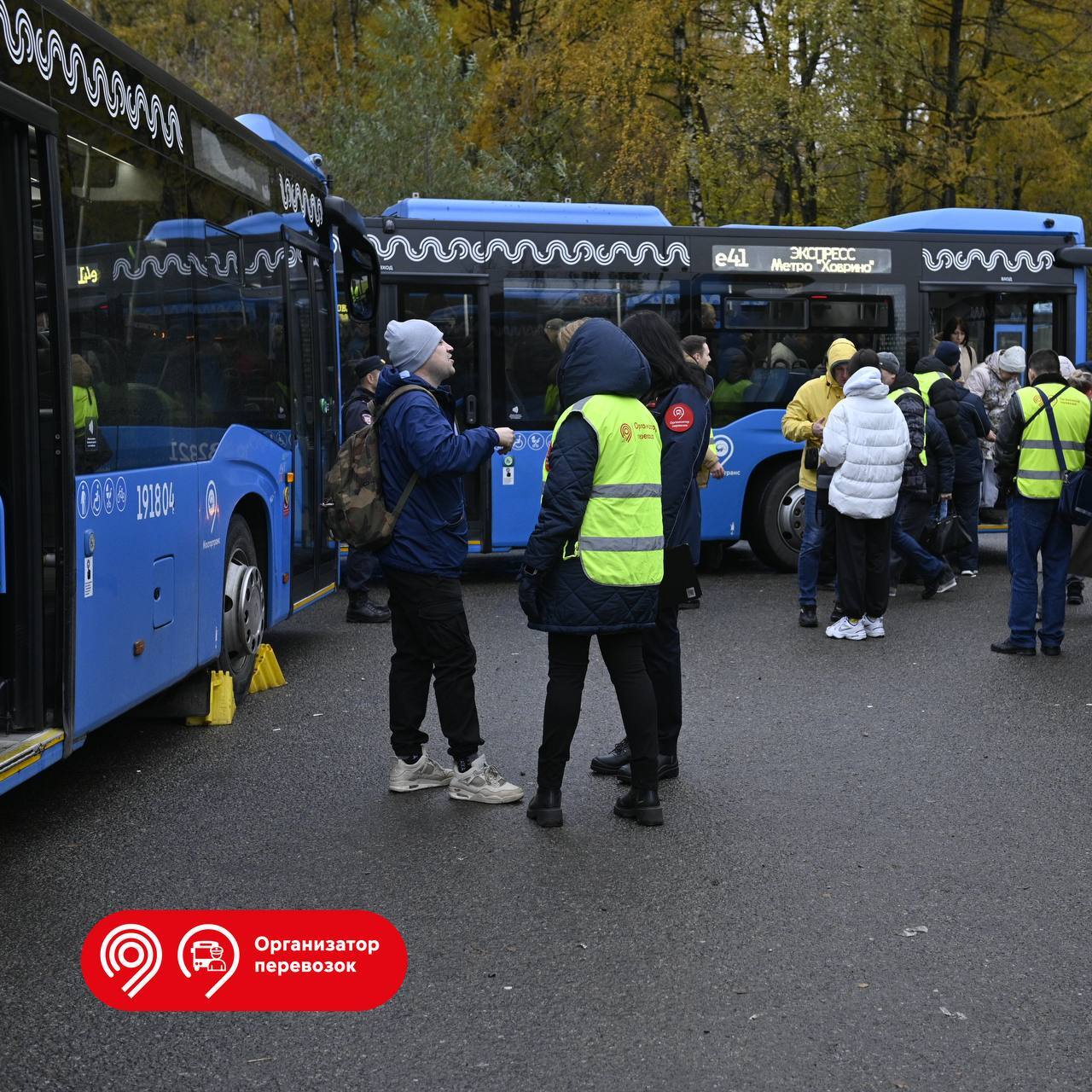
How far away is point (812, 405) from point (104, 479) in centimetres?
639

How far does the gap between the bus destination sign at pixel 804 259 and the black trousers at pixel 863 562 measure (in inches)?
173

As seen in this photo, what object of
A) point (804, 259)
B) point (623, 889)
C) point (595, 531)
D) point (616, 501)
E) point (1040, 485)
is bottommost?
point (623, 889)

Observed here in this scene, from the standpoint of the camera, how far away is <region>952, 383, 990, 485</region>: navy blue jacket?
40.4 feet

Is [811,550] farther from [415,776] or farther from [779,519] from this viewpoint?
[415,776]

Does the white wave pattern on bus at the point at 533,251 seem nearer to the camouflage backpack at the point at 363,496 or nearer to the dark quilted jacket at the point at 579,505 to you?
the camouflage backpack at the point at 363,496

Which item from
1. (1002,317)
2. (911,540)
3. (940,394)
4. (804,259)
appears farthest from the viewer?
(1002,317)

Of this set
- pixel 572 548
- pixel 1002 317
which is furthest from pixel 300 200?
pixel 1002 317

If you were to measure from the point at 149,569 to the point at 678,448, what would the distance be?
7.27 ft

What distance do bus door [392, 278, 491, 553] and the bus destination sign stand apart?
2221mm

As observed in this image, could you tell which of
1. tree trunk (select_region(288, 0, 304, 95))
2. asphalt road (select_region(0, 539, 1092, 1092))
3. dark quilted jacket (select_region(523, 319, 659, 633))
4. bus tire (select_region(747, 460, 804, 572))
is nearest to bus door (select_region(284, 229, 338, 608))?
asphalt road (select_region(0, 539, 1092, 1092))

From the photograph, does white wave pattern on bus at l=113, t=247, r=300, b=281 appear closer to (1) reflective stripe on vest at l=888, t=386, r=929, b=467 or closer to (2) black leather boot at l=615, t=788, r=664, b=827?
(2) black leather boot at l=615, t=788, r=664, b=827

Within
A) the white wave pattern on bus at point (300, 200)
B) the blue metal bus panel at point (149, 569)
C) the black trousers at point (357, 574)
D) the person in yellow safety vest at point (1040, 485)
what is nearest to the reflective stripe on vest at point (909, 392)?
the person in yellow safety vest at point (1040, 485)

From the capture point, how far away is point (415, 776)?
20.1 feet

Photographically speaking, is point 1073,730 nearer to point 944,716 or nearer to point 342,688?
point 944,716
